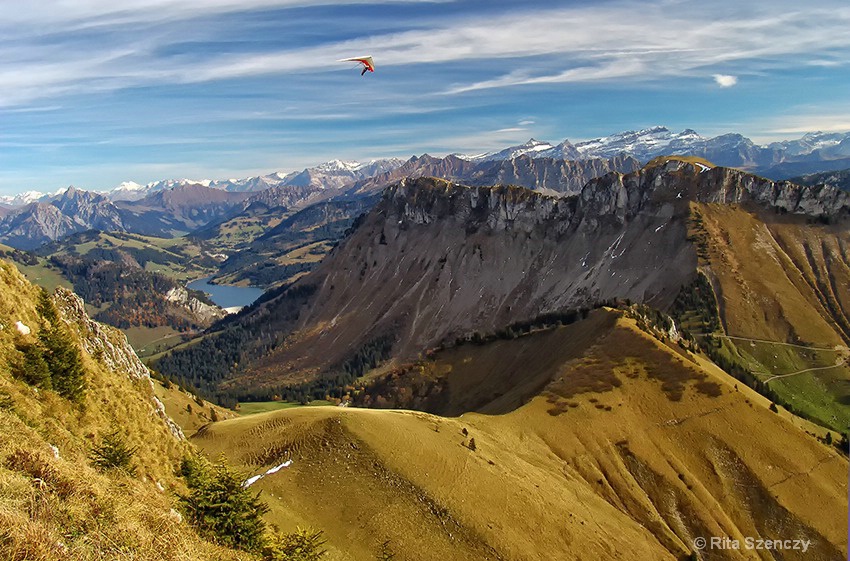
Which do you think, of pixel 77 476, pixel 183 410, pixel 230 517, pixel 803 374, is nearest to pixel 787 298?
pixel 803 374

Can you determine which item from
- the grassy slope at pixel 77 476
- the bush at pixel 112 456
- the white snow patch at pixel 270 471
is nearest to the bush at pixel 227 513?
the grassy slope at pixel 77 476

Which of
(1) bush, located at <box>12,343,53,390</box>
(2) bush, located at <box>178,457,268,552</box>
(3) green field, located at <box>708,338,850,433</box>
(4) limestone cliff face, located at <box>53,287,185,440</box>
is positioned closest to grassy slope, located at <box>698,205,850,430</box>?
(3) green field, located at <box>708,338,850,433</box>

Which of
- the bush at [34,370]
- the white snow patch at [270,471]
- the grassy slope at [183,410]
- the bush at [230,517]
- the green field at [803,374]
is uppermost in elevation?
the bush at [34,370]

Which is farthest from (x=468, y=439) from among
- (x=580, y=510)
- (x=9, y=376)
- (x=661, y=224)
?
(x=661, y=224)

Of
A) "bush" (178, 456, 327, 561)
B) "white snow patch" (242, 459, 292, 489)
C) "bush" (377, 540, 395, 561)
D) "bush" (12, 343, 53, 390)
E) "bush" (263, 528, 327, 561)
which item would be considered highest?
"bush" (12, 343, 53, 390)

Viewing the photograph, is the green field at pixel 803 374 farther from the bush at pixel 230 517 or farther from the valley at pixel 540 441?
the bush at pixel 230 517

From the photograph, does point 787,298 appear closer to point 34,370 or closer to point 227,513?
point 227,513

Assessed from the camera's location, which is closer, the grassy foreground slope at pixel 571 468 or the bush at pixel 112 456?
the bush at pixel 112 456

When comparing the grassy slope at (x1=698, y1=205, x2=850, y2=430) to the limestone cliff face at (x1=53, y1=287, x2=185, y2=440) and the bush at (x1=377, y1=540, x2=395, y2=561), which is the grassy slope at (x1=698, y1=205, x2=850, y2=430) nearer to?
the bush at (x1=377, y1=540, x2=395, y2=561)

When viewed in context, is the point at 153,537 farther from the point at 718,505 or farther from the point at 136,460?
the point at 718,505
